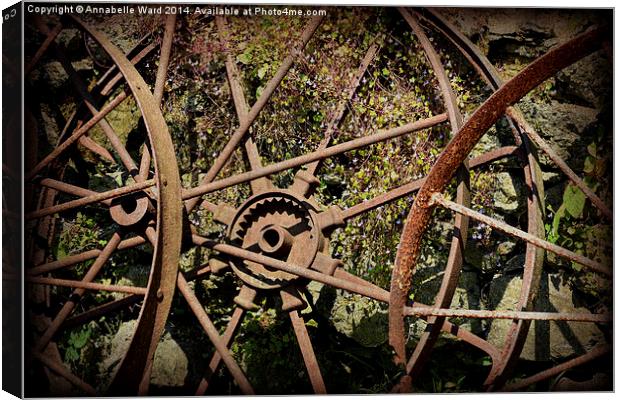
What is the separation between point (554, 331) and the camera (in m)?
4.09

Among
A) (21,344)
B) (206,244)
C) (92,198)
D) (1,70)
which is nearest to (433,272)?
(206,244)

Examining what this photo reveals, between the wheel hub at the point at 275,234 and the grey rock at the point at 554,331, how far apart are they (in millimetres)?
1307

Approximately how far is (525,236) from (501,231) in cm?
25

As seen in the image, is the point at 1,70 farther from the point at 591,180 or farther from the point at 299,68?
the point at 591,180

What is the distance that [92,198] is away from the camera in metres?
3.51

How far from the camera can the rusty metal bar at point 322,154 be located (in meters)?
3.62

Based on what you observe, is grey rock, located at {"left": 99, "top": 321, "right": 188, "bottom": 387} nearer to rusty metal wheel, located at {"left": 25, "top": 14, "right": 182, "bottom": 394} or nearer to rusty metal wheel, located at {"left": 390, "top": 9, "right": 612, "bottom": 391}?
rusty metal wheel, located at {"left": 25, "top": 14, "right": 182, "bottom": 394}

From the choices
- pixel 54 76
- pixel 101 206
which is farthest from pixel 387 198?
pixel 54 76

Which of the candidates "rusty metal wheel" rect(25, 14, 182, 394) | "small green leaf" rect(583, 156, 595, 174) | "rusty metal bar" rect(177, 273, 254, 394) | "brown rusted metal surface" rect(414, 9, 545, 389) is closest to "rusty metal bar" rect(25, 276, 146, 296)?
"rusty metal wheel" rect(25, 14, 182, 394)

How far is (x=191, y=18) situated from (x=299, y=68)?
0.69 meters

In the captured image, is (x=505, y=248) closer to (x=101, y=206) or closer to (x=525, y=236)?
(x=525, y=236)

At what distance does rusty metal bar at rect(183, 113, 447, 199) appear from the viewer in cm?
362

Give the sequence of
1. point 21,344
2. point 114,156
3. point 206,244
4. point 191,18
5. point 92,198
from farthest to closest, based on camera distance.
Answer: point 114,156
point 191,18
point 206,244
point 92,198
point 21,344

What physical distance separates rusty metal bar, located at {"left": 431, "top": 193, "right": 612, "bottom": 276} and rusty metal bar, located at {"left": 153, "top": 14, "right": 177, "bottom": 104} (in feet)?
4.69
